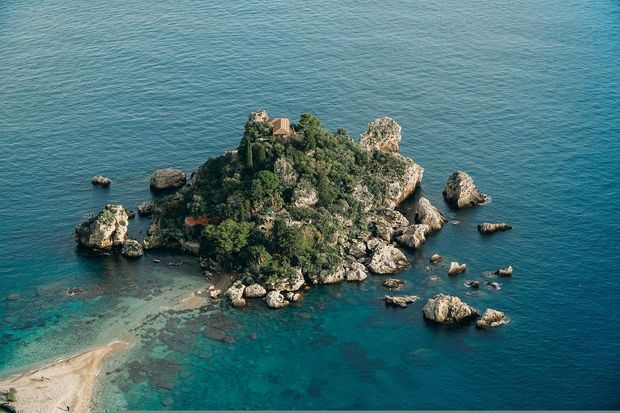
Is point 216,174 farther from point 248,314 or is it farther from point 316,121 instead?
point 248,314

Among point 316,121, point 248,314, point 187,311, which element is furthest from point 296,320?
point 316,121

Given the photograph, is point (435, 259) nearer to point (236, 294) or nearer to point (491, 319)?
point (491, 319)

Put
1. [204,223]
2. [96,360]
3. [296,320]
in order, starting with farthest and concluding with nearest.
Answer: [204,223]
[296,320]
[96,360]

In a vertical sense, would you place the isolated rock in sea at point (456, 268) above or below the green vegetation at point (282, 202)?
below

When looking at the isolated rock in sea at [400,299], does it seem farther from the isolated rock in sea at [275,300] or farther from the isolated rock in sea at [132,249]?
the isolated rock in sea at [132,249]

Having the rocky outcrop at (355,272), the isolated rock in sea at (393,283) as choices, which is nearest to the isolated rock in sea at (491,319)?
the isolated rock in sea at (393,283)

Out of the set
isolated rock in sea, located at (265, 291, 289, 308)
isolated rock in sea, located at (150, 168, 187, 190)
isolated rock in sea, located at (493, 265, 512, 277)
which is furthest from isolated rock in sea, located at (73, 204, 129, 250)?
isolated rock in sea, located at (493, 265, 512, 277)
